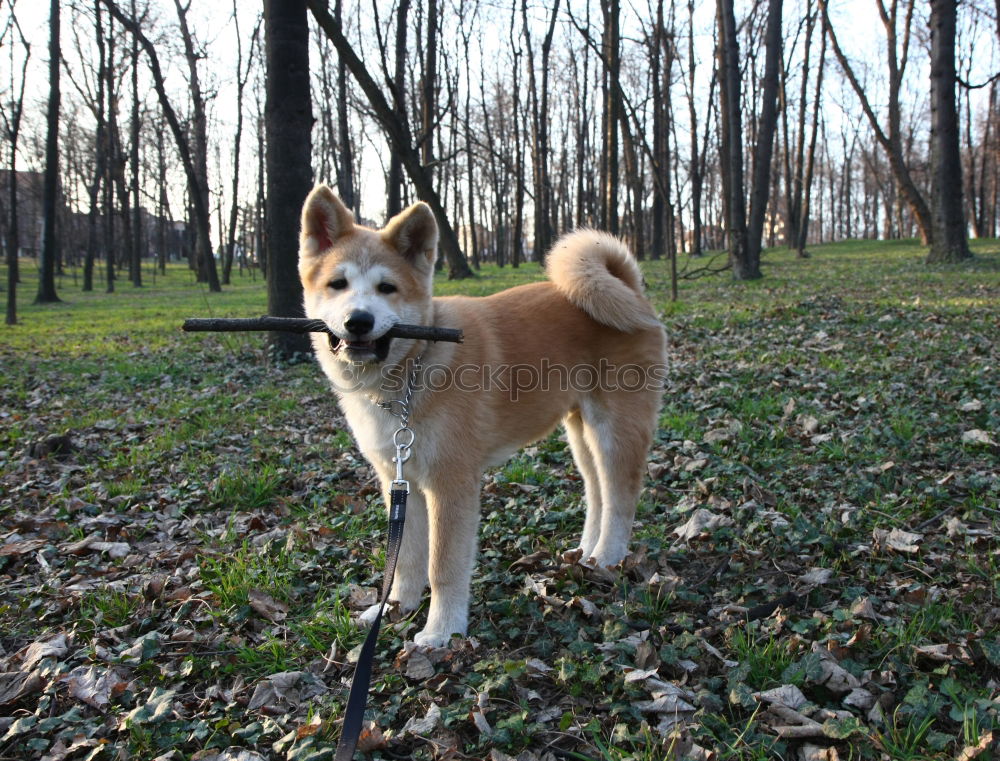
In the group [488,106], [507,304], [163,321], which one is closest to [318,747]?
[507,304]

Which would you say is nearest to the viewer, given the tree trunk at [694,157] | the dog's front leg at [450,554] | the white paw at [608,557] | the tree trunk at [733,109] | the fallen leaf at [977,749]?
the fallen leaf at [977,749]

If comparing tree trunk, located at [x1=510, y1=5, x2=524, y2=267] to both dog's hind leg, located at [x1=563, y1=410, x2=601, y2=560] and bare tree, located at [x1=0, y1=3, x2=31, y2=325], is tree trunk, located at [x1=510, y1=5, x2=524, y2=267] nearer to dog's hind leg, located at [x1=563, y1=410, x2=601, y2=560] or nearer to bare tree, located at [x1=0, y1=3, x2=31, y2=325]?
bare tree, located at [x1=0, y1=3, x2=31, y2=325]

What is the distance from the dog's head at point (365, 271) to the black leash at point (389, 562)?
9.6 inches

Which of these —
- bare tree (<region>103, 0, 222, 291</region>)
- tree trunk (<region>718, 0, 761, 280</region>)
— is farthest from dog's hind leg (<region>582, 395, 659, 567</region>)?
bare tree (<region>103, 0, 222, 291</region>)

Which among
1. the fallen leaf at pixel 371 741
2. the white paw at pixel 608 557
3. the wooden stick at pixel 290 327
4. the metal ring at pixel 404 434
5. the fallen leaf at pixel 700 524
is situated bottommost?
the fallen leaf at pixel 371 741

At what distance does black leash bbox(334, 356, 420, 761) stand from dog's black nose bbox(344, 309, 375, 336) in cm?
39

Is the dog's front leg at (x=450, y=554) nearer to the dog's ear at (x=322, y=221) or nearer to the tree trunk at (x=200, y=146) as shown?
the dog's ear at (x=322, y=221)

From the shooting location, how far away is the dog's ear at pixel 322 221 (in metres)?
3.18

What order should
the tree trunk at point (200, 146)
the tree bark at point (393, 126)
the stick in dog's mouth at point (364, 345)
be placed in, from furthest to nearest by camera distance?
the tree trunk at point (200, 146) → the tree bark at point (393, 126) → the stick in dog's mouth at point (364, 345)

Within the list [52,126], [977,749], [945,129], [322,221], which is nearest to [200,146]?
[52,126]

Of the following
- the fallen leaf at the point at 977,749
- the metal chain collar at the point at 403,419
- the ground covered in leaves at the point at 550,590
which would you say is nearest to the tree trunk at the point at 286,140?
the ground covered in leaves at the point at 550,590

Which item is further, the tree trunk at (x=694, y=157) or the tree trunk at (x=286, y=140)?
the tree trunk at (x=694, y=157)

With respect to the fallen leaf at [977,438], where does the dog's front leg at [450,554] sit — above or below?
below

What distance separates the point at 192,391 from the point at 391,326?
577cm
